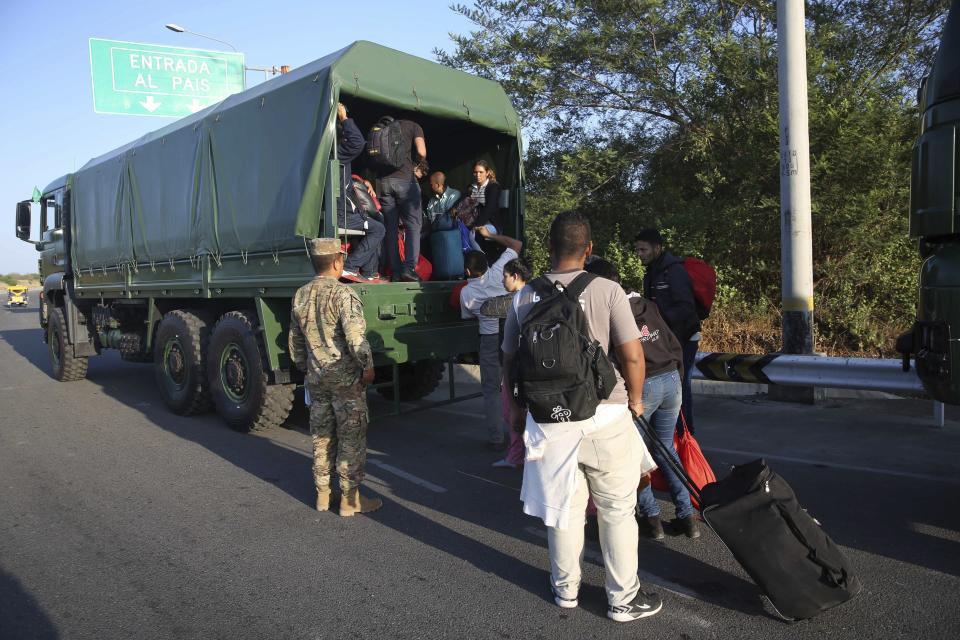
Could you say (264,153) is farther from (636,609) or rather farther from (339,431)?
(636,609)

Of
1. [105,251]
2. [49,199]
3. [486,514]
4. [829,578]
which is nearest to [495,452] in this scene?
[486,514]

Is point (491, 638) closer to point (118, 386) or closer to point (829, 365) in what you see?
point (829, 365)

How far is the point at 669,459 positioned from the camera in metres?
3.85

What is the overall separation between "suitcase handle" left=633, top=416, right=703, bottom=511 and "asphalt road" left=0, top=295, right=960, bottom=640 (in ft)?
1.35

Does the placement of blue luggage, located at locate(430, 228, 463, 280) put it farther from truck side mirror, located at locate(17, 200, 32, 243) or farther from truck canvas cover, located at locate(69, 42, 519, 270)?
truck side mirror, located at locate(17, 200, 32, 243)

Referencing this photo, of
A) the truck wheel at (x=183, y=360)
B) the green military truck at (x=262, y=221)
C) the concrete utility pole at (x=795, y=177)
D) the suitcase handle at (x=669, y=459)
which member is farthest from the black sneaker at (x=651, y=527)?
the truck wheel at (x=183, y=360)

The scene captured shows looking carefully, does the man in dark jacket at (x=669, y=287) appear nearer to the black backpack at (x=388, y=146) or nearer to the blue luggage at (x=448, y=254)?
the blue luggage at (x=448, y=254)

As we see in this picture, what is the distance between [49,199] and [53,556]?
29.2ft

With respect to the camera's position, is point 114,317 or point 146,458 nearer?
point 146,458

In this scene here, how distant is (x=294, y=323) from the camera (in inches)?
189

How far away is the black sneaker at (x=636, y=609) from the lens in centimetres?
315

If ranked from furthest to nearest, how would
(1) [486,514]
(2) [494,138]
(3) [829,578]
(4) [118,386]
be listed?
(4) [118,386] < (2) [494,138] < (1) [486,514] < (3) [829,578]

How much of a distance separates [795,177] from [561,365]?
5571 millimetres

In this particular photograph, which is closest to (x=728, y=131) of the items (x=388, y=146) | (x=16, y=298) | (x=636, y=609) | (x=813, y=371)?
(x=813, y=371)
